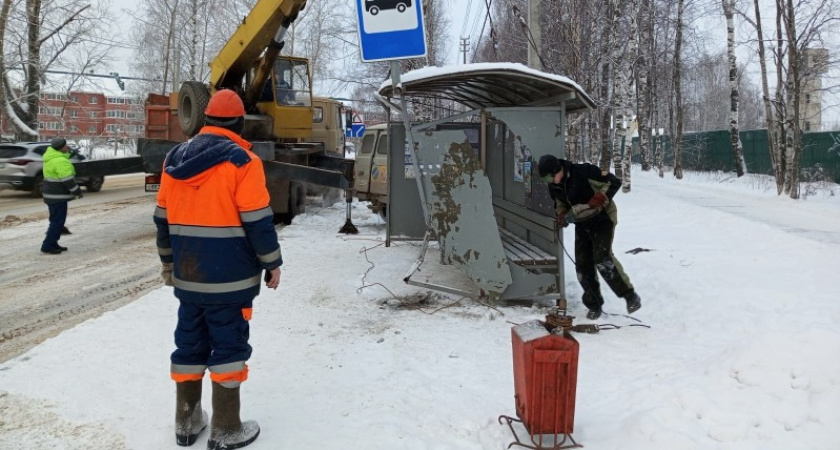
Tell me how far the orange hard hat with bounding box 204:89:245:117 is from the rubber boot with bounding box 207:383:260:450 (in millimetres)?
1485

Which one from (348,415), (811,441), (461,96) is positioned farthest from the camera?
(461,96)

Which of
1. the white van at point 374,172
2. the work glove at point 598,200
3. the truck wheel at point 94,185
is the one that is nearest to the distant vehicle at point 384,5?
the work glove at point 598,200

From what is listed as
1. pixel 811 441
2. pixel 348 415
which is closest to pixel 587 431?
pixel 811 441

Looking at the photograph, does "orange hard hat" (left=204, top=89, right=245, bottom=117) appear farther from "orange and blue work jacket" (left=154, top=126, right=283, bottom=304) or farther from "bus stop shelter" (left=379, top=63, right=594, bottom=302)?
"bus stop shelter" (left=379, top=63, right=594, bottom=302)

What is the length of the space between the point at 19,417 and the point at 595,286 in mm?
4760

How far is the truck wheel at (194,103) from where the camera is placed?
1074 cm

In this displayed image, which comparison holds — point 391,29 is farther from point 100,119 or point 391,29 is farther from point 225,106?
point 100,119

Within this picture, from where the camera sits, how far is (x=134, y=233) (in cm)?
1153

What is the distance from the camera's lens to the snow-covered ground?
335 centimetres

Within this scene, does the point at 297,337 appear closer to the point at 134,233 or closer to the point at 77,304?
the point at 77,304

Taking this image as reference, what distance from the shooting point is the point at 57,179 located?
31.2 feet

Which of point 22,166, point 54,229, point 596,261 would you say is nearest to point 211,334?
point 596,261

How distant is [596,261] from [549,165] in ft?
3.50

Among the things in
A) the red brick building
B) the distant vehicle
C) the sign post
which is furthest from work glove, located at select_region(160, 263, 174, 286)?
the red brick building
